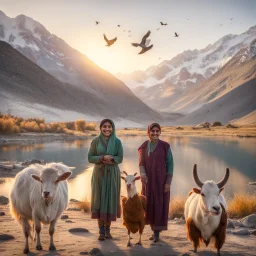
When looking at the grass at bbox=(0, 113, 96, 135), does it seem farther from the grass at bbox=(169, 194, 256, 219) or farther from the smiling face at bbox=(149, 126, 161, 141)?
the smiling face at bbox=(149, 126, 161, 141)

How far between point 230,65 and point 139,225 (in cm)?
17591

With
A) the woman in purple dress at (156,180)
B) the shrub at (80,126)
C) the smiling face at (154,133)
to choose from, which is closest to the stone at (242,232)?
the woman in purple dress at (156,180)

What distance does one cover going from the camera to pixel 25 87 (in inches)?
3403

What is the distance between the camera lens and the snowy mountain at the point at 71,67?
119312 millimetres

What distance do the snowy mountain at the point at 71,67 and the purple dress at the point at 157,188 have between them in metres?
91.4

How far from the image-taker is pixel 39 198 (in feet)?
17.4

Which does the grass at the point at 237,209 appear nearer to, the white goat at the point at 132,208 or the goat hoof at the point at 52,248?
the white goat at the point at 132,208

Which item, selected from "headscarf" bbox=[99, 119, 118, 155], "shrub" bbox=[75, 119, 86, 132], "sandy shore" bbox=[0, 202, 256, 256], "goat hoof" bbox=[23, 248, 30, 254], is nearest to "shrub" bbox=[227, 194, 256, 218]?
"sandy shore" bbox=[0, 202, 256, 256]

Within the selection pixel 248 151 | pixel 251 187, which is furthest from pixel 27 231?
pixel 248 151

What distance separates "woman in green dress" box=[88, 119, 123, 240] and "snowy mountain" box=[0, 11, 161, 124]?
91.1 metres

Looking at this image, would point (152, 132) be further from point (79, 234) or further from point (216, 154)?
point (216, 154)

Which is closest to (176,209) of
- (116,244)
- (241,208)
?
(241,208)

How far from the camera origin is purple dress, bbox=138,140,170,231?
571 centimetres

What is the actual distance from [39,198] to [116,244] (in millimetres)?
1306
